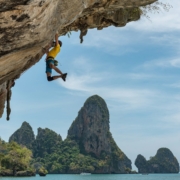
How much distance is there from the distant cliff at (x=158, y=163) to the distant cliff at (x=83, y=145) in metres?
16.1

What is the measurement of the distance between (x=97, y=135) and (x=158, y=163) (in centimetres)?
4175

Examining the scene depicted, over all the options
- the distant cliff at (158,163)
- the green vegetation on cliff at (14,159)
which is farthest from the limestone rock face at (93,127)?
the green vegetation on cliff at (14,159)

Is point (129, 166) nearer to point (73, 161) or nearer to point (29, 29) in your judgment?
point (73, 161)

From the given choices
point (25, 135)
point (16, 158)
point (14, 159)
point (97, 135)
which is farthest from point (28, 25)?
point (25, 135)

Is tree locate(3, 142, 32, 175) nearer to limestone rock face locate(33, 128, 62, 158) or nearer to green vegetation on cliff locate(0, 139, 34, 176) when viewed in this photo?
green vegetation on cliff locate(0, 139, 34, 176)

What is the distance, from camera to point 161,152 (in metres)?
159

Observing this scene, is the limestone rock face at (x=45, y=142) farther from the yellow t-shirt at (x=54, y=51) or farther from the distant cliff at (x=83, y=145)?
the yellow t-shirt at (x=54, y=51)

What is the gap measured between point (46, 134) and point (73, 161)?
67.3 ft

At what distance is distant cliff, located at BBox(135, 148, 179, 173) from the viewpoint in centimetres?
15812

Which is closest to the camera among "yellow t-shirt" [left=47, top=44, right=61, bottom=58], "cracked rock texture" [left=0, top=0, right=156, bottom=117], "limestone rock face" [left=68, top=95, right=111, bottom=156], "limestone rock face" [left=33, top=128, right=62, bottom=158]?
"cracked rock texture" [left=0, top=0, right=156, bottom=117]

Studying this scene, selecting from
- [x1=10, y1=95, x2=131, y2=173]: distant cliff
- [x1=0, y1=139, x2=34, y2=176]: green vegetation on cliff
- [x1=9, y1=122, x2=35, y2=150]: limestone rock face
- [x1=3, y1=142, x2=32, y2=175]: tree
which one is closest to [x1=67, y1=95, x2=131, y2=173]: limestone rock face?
[x1=10, y1=95, x2=131, y2=173]: distant cliff

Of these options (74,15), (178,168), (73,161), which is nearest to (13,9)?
(74,15)

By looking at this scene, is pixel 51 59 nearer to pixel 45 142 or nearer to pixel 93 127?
pixel 93 127

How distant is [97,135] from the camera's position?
13250cm
